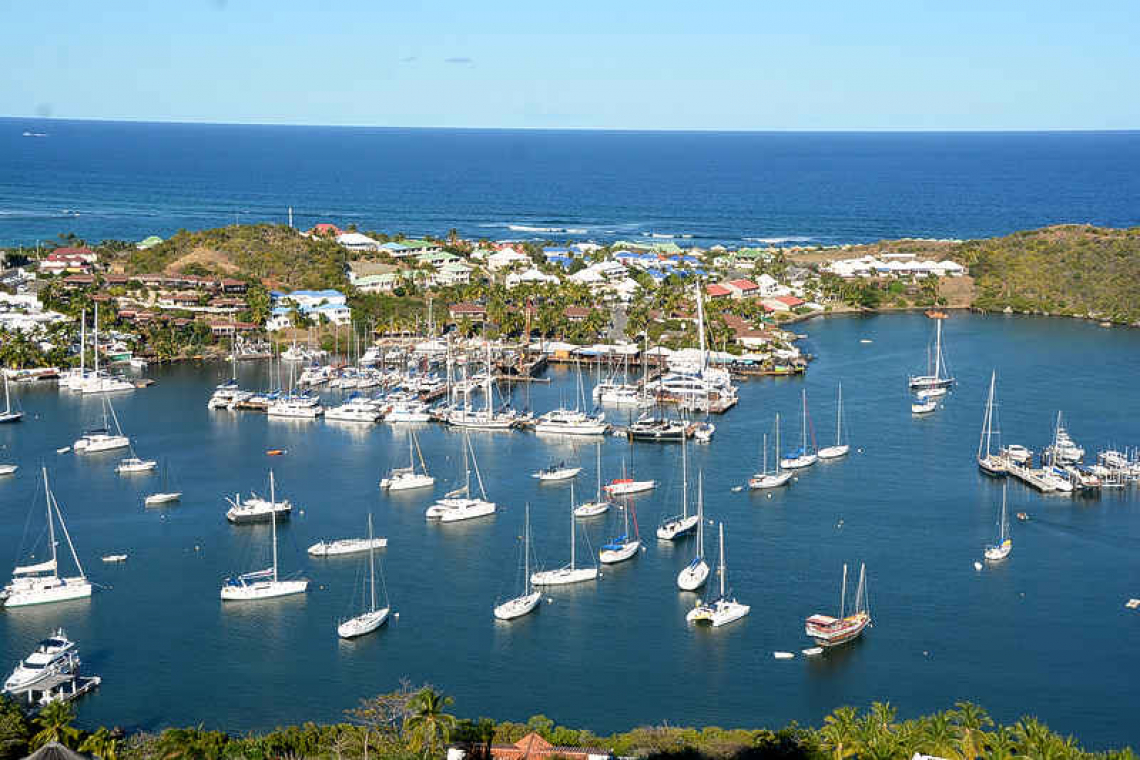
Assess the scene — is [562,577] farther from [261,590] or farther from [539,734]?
[539,734]

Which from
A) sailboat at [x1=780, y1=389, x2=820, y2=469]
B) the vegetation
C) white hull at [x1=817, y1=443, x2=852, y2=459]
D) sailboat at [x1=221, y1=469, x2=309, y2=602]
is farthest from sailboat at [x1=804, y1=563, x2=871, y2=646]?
white hull at [x1=817, y1=443, x2=852, y2=459]

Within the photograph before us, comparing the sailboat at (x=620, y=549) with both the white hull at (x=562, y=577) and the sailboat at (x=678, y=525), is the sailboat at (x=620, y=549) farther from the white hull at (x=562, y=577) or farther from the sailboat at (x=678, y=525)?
the white hull at (x=562, y=577)

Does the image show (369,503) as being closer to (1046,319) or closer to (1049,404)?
(1049,404)

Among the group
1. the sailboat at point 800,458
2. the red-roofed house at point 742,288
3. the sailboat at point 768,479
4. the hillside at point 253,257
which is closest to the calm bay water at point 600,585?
the sailboat at point 768,479

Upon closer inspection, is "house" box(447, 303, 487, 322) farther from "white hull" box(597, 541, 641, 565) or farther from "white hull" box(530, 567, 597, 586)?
"white hull" box(530, 567, 597, 586)

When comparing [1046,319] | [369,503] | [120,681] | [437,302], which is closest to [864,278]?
[1046,319]
